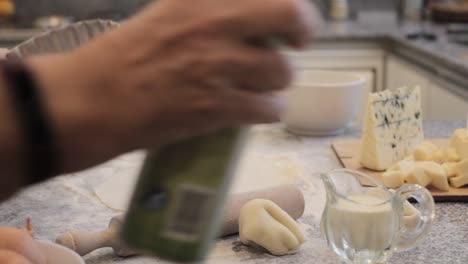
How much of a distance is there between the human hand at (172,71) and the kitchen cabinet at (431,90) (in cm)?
177

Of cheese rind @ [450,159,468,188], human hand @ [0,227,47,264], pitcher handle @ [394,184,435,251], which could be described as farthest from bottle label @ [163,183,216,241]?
cheese rind @ [450,159,468,188]

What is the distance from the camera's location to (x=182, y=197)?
0.48m

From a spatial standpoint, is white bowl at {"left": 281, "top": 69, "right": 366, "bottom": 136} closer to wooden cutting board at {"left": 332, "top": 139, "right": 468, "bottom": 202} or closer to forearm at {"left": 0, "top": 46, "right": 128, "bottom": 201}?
wooden cutting board at {"left": 332, "top": 139, "right": 468, "bottom": 202}

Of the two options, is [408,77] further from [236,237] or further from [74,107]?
[74,107]

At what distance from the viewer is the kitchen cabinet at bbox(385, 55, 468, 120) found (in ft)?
7.35

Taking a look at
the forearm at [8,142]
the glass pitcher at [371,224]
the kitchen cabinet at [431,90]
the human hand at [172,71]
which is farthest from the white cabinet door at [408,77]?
the forearm at [8,142]

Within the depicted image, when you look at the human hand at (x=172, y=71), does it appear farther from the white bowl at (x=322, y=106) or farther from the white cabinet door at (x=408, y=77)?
the white cabinet door at (x=408, y=77)

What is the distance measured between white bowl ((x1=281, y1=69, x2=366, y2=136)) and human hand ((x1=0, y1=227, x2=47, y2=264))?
2.62ft

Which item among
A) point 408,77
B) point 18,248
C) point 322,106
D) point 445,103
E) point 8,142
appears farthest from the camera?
point 408,77

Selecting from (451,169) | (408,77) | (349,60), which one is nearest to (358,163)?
(451,169)

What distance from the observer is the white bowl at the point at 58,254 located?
2.70 feet

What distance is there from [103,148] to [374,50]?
267cm

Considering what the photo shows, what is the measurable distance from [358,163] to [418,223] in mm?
408

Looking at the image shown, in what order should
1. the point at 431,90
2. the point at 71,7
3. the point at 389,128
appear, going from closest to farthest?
the point at 389,128
the point at 431,90
the point at 71,7
